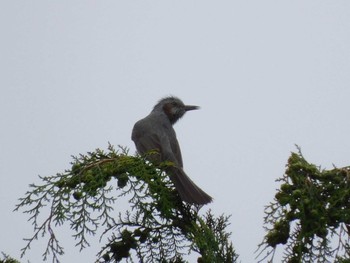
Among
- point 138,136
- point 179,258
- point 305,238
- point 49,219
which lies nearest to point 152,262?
point 179,258

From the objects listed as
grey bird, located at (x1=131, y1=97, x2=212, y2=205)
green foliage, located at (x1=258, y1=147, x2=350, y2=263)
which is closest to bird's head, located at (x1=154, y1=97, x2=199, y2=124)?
grey bird, located at (x1=131, y1=97, x2=212, y2=205)

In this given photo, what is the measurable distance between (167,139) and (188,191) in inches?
104

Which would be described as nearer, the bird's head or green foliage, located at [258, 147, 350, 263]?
green foliage, located at [258, 147, 350, 263]

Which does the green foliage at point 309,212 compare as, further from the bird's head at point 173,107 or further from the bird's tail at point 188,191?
the bird's head at point 173,107

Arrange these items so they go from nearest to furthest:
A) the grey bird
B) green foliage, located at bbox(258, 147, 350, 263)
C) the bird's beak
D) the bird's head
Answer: green foliage, located at bbox(258, 147, 350, 263), the grey bird, the bird's head, the bird's beak

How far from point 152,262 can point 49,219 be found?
805 millimetres

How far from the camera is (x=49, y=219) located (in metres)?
4.25

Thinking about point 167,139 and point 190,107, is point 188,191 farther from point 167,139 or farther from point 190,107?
point 190,107

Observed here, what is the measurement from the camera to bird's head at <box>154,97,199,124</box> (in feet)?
31.2

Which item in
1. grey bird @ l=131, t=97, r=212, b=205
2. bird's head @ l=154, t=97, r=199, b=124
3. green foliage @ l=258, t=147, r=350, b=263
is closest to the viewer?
green foliage @ l=258, t=147, r=350, b=263

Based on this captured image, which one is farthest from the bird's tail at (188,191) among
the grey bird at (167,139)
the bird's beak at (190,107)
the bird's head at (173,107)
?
the bird's beak at (190,107)

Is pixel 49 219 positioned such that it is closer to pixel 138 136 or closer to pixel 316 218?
pixel 316 218

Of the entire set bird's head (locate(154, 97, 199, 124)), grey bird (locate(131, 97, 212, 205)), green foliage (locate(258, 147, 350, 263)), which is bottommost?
green foliage (locate(258, 147, 350, 263))

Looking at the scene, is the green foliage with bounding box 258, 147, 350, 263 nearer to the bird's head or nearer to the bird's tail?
the bird's tail
